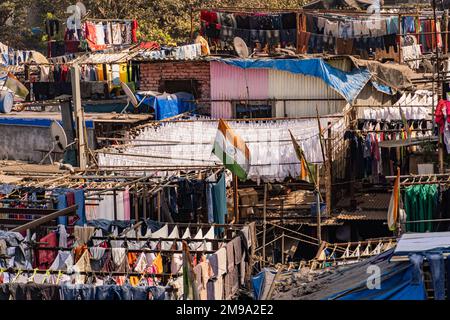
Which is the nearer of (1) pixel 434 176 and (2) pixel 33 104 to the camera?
(1) pixel 434 176

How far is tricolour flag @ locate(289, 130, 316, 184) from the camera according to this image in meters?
21.4

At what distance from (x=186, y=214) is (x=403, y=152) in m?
6.33

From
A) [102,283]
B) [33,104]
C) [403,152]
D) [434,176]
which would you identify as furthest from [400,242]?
[33,104]

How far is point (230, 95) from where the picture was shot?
88.8 ft

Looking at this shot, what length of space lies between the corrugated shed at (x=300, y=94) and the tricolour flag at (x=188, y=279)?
1421 centimetres

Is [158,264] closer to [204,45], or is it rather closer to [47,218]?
[47,218]

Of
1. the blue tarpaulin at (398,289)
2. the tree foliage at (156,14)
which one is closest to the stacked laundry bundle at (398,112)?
the blue tarpaulin at (398,289)

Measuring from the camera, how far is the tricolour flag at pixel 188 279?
12.2m

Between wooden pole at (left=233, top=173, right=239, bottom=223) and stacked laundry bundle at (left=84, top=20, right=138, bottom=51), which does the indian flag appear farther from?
stacked laundry bundle at (left=84, top=20, right=138, bottom=51)

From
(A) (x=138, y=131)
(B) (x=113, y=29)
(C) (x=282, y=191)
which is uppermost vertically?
(B) (x=113, y=29)

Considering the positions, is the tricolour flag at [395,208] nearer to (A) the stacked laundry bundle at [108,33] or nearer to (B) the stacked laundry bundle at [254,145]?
(B) the stacked laundry bundle at [254,145]

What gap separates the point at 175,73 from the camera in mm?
27609

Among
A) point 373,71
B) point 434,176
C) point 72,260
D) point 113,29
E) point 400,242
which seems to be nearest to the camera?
point 400,242

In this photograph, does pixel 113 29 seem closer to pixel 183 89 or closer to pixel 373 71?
pixel 183 89
